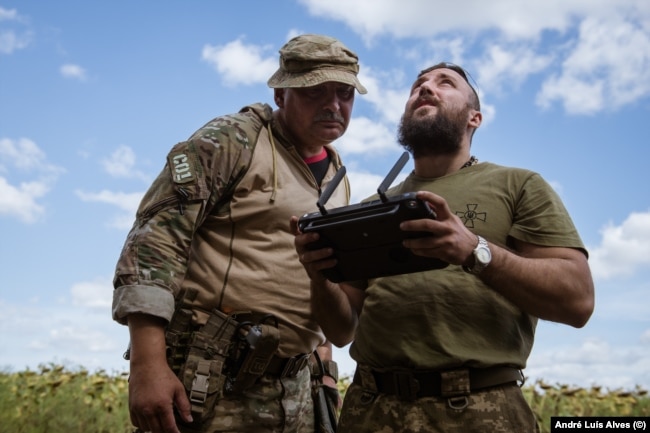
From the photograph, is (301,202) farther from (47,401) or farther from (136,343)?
(47,401)

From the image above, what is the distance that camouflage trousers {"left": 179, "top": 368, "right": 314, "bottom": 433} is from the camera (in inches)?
128

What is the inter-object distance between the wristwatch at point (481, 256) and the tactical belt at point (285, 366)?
1.19 m

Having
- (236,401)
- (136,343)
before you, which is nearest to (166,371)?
(136,343)

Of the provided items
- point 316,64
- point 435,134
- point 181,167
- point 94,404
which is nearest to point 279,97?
point 316,64

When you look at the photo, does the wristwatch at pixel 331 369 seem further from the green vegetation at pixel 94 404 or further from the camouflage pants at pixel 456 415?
the green vegetation at pixel 94 404

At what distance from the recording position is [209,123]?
363 centimetres

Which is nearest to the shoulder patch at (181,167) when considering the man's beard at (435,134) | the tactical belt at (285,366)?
the tactical belt at (285,366)

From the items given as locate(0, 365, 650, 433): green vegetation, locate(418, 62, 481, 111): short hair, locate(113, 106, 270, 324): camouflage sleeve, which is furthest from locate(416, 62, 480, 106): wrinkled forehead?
locate(0, 365, 650, 433): green vegetation

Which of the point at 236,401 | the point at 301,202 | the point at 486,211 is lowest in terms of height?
the point at 236,401

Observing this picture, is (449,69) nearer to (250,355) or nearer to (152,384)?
(250,355)

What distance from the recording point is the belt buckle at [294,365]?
136 inches

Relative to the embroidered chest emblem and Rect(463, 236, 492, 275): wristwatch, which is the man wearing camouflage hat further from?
Rect(463, 236, 492, 275): wristwatch

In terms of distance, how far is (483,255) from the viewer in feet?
8.63

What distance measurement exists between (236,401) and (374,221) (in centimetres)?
127
